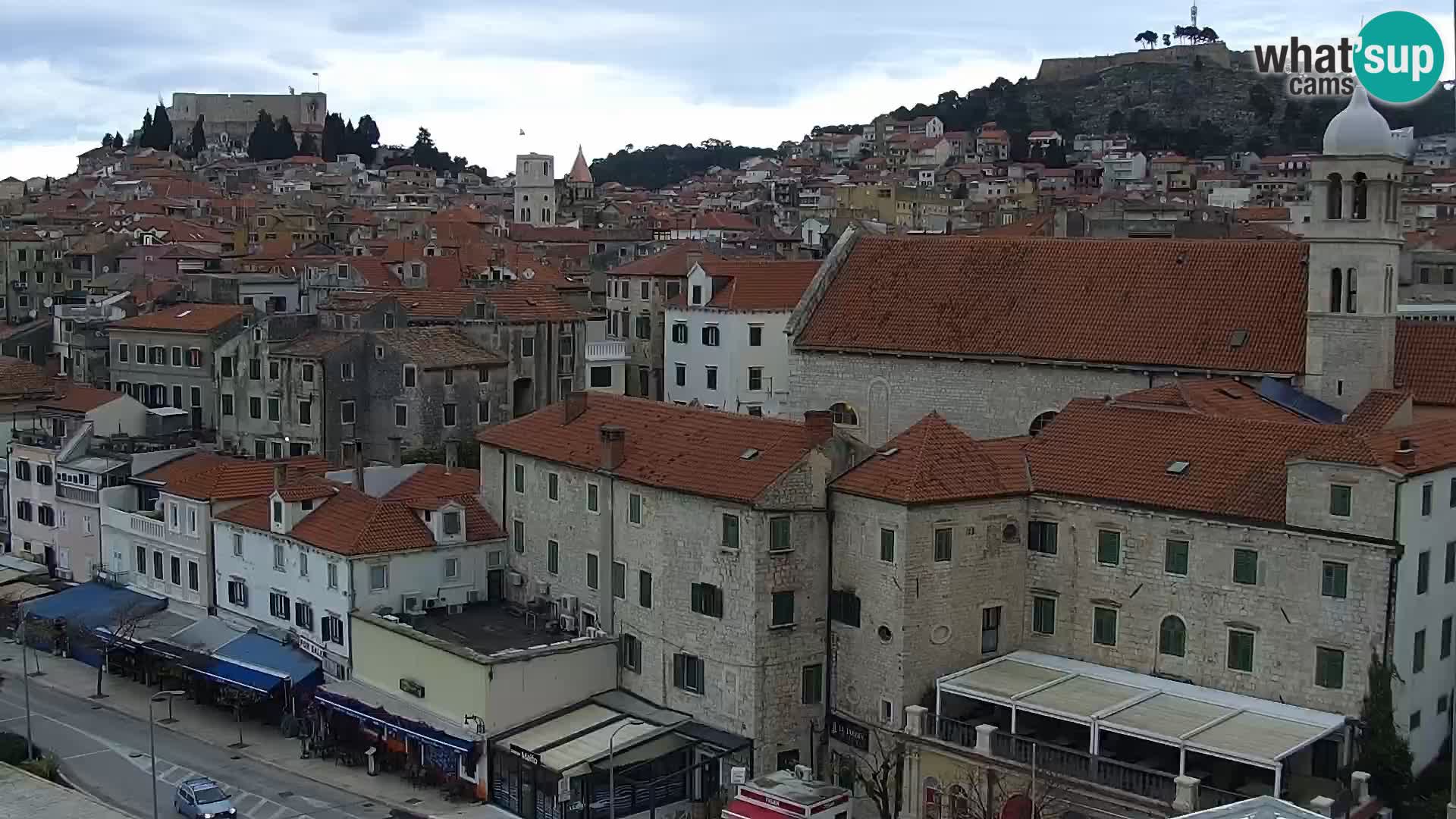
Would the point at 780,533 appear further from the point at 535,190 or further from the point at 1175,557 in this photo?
the point at 535,190

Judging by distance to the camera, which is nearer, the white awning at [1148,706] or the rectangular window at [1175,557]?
the white awning at [1148,706]

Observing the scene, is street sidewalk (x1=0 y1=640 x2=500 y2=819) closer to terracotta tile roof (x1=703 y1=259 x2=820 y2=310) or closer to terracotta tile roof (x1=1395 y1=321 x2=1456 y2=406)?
terracotta tile roof (x1=1395 y1=321 x2=1456 y2=406)

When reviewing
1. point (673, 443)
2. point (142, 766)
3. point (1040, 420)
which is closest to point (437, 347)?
point (673, 443)

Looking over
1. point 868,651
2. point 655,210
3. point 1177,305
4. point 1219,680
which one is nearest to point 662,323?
point 1177,305

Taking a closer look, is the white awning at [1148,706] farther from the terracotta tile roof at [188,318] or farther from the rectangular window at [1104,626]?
the terracotta tile roof at [188,318]

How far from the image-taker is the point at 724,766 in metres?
46.7

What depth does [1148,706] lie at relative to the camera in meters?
42.1

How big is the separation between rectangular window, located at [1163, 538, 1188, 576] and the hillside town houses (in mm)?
82

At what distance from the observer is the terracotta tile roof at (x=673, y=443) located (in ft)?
156

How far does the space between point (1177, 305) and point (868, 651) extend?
1662 centimetres

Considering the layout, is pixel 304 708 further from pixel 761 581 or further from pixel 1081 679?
pixel 1081 679

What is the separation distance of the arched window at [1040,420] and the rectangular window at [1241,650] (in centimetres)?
1382

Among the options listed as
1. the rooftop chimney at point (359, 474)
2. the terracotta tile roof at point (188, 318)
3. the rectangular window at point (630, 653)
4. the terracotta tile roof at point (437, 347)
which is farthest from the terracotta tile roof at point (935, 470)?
the terracotta tile roof at point (188, 318)

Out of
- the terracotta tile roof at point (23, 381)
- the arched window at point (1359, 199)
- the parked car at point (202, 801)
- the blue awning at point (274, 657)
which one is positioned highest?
the arched window at point (1359, 199)
